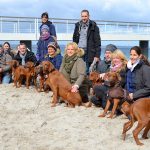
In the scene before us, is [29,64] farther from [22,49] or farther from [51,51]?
[51,51]

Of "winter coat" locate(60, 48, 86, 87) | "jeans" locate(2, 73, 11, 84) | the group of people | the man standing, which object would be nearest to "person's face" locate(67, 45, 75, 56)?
the group of people

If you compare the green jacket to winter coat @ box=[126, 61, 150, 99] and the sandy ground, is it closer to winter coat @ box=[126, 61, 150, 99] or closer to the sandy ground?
the sandy ground

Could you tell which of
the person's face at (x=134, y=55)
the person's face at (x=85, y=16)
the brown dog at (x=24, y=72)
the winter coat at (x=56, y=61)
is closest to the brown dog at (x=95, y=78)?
the winter coat at (x=56, y=61)

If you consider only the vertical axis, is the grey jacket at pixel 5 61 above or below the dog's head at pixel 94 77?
above

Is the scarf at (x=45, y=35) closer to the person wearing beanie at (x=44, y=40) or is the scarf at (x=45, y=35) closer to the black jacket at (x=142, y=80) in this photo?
the person wearing beanie at (x=44, y=40)

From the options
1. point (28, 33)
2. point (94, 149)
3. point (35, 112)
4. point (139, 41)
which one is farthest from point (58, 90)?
point (139, 41)

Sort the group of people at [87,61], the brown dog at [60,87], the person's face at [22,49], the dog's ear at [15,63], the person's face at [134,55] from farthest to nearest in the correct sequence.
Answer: the person's face at [22,49]
the dog's ear at [15,63]
the brown dog at [60,87]
the group of people at [87,61]
the person's face at [134,55]

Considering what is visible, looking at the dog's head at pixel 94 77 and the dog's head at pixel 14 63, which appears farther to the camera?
the dog's head at pixel 14 63

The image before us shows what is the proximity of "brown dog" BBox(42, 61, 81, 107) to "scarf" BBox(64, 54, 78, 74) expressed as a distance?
0.89ft

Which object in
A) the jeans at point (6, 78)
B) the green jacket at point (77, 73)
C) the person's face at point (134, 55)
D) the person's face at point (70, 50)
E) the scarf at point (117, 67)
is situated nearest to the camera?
the person's face at point (134, 55)

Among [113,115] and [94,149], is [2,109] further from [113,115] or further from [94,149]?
[94,149]

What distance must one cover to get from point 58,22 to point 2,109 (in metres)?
17.8

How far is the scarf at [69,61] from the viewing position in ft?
30.5

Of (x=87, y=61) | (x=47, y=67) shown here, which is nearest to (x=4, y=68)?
(x=87, y=61)
